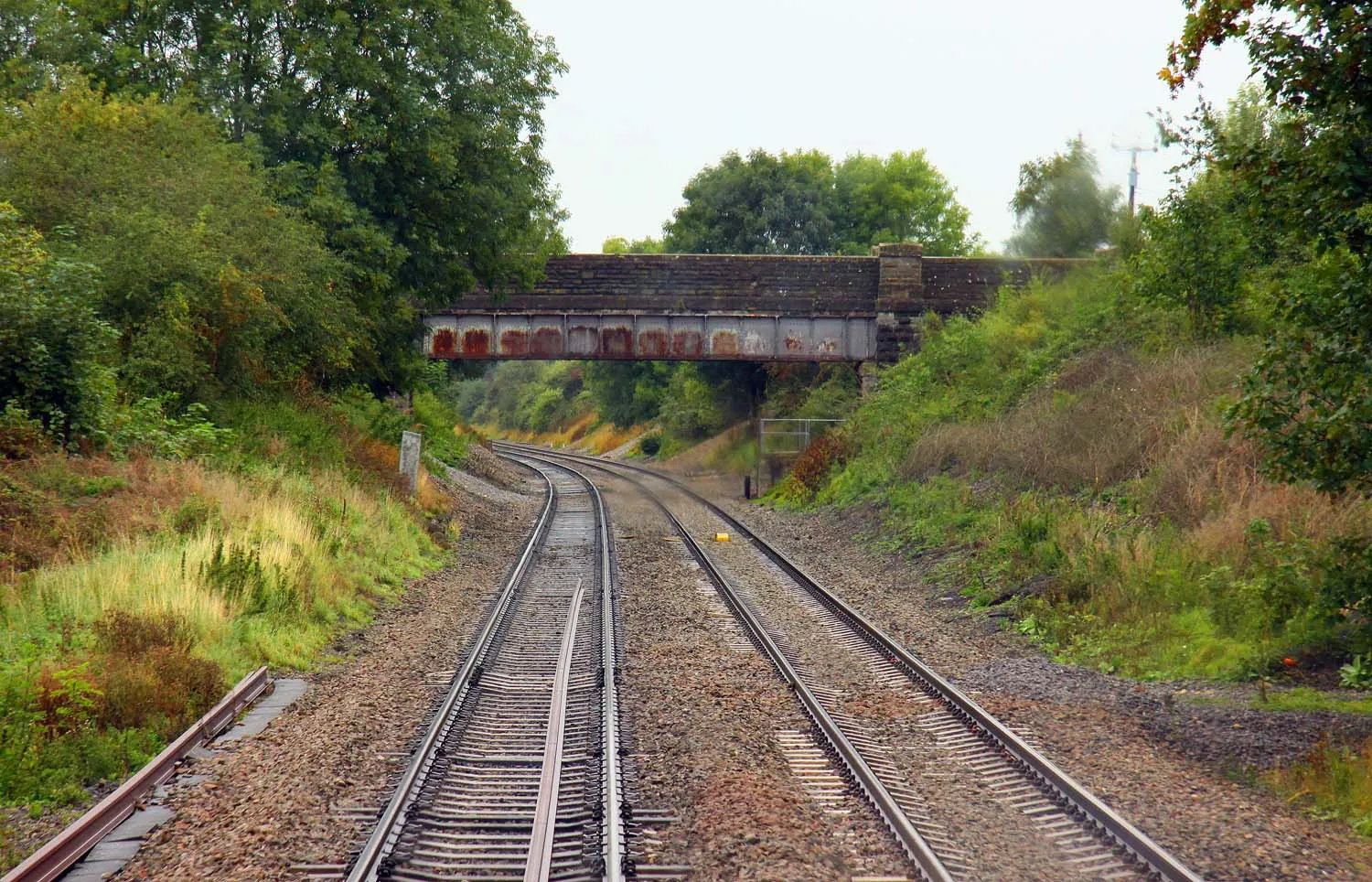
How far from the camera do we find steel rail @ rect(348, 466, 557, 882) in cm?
648

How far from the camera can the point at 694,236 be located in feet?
207

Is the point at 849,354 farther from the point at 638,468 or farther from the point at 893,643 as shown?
the point at 893,643

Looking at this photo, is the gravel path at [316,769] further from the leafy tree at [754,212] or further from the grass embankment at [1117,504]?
the leafy tree at [754,212]

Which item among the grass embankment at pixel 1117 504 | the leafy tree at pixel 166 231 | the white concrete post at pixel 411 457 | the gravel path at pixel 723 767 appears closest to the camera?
the gravel path at pixel 723 767

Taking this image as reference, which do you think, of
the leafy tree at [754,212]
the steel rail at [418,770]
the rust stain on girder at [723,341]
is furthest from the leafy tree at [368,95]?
the leafy tree at [754,212]

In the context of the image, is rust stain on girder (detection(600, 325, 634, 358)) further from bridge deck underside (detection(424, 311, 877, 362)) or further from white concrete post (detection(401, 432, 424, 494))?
white concrete post (detection(401, 432, 424, 494))

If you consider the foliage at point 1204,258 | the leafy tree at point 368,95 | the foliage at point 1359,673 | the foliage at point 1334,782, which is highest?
the leafy tree at point 368,95

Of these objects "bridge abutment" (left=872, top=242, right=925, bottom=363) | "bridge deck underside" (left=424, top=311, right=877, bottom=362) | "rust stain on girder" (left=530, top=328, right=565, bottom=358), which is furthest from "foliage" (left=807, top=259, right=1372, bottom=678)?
"rust stain on girder" (left=530, top=328, right=565, bottom=358)

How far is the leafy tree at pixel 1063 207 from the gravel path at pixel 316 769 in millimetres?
32511

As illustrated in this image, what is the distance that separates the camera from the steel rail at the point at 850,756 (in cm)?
654

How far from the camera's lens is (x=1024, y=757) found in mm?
8539

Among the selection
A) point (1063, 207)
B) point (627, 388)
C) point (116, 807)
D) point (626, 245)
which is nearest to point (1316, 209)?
point (116, 807)

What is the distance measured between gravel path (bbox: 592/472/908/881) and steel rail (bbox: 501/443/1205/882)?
1.40 m

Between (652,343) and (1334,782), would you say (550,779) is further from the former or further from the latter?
(652,343)
